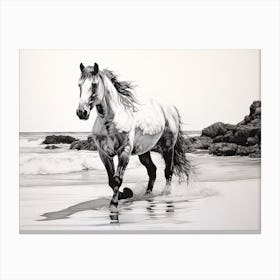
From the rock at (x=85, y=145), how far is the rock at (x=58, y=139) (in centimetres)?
3

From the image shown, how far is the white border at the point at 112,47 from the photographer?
4.05 metres

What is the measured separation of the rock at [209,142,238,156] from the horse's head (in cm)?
80

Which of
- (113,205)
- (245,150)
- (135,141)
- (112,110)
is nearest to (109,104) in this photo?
(112,110)

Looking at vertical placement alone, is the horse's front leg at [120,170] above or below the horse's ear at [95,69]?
below

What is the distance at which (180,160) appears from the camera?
13.5 feet

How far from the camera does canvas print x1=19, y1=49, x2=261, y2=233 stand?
4.06m

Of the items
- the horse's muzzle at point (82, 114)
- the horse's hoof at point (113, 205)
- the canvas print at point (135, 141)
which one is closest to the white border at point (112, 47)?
the canvas print at point (135, 141)

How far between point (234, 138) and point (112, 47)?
972 mm

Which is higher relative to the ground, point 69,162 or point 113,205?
point 69,162

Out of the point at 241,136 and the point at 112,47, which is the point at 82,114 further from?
the point at 241,136

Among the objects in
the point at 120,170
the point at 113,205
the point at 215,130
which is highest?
the point at 215,130

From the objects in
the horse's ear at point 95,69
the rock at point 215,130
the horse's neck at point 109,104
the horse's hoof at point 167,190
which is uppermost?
the horse's ear at point 95,69

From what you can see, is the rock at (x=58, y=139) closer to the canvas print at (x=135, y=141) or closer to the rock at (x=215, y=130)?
the canvas print at (x=135, y=141)
